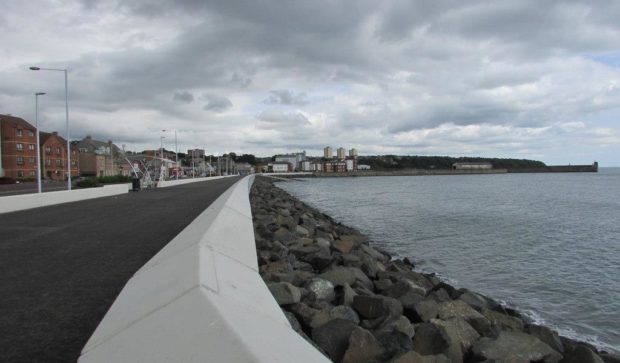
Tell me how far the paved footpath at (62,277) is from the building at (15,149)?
87719 millimetres

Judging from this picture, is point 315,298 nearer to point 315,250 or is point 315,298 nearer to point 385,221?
point 315,250

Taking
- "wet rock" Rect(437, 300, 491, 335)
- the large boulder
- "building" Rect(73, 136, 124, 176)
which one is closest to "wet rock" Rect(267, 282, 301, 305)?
the large boulder

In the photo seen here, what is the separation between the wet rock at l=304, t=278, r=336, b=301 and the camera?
25.4 ft

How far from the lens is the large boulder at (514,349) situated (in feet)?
20.2

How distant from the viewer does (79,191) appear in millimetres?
27453

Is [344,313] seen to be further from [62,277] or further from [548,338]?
[62,277]

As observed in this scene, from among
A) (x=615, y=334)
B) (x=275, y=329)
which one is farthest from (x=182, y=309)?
(x=615, y=334)

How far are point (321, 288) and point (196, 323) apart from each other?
4.79m

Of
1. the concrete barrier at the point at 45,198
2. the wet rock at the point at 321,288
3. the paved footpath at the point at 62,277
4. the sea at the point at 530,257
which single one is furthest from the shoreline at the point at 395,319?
the concrete barrier at the point at 45,198

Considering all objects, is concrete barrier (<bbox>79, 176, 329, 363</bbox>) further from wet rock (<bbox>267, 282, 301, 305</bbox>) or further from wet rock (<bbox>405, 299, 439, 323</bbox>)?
wet rock (<bbox>405, 299, 439, 323</bbox>)

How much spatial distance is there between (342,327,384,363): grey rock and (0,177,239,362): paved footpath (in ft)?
7.90

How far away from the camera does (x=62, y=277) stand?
687 centimetres

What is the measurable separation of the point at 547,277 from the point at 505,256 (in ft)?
11.2

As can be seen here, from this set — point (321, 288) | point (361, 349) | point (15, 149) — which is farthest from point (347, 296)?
point (15, 149)
